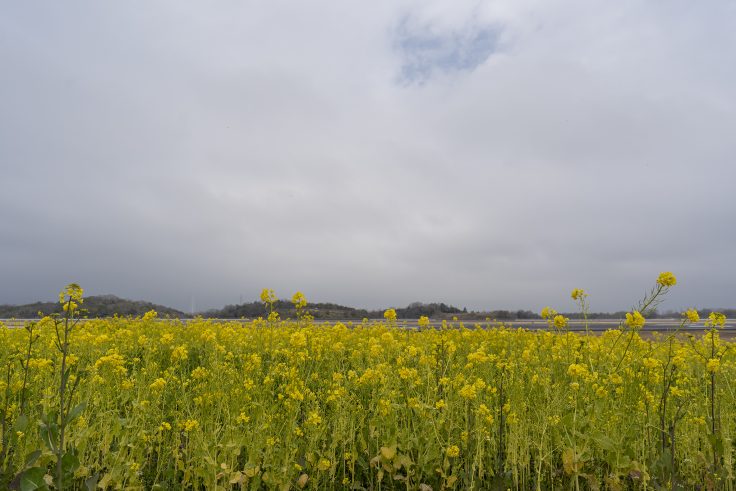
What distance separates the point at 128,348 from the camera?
23.5 ft

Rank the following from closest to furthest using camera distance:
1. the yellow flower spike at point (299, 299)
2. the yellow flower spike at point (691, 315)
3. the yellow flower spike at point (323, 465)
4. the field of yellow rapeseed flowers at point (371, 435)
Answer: the field of yellow rapeseed flowers at point (371, 435)
the yellow flower spike at point (323, 465)
the yellow flower spike at point (691, 315)
the yellow flower spike at point (299, 299)

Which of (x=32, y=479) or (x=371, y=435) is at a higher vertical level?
(x=32, y=479)

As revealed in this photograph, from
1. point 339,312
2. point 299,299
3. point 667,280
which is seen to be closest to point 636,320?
point 667,280

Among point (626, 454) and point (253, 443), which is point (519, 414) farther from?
point (253, 443)

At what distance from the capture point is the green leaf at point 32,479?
7.59ft

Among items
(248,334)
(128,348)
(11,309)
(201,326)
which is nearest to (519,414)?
(248,334)

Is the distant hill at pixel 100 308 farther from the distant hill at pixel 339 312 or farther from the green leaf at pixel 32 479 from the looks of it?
the green leaf at pixel 32 479

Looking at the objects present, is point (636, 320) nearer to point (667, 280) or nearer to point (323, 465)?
point (667, 280)

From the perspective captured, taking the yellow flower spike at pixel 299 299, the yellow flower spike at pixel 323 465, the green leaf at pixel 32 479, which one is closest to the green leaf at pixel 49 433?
the green leaf at pixel 32 479

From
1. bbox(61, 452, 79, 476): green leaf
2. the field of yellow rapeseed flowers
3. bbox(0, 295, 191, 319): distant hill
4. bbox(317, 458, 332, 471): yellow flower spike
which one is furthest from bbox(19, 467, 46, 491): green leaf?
bbox(0, 295, 191, 319): distant hill

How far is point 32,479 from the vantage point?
2330 mm

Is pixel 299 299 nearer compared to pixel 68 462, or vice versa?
pixel 68 462

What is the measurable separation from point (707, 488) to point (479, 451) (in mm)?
1917

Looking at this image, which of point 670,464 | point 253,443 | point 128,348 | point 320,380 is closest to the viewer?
point 670,464
